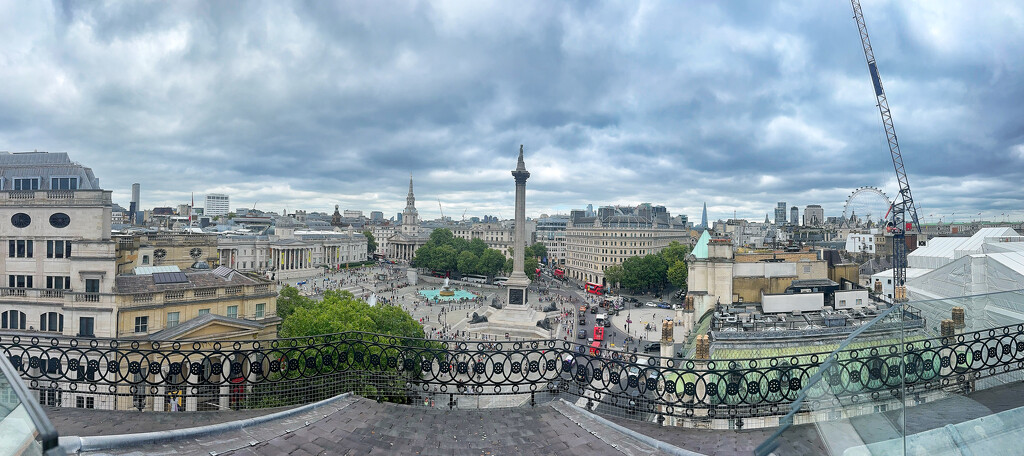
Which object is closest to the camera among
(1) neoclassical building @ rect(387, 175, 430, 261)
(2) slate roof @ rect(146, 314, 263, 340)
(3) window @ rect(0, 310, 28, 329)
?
(2) slate roof @ rect(146, 314, 263, 340)

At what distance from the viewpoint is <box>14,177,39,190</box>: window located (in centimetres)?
2691

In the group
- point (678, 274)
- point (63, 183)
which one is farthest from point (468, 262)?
point (63, 183)

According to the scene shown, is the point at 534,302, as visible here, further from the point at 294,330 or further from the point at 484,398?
the point at 294,330

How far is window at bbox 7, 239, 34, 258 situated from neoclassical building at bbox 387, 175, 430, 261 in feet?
367

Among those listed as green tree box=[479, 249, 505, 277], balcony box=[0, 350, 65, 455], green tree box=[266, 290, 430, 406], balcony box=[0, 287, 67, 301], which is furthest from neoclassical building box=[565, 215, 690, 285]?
balcony box=[0, 350, 65, 455]

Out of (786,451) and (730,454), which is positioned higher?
(786,451)

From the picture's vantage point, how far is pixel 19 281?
23.4 metres

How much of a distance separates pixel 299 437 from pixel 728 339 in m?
18.5

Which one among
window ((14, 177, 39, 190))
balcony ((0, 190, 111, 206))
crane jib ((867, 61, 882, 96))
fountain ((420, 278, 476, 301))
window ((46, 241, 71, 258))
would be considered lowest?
fountain ((420, 278, 476, 301))

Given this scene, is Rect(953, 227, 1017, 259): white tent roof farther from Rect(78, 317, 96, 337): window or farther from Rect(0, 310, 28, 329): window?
Rect(0, 310, 28, 329): window

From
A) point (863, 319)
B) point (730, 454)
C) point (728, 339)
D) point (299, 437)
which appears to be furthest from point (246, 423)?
point (863, 319)

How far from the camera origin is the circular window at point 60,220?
75.9 feet

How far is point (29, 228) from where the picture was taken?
2328 cm

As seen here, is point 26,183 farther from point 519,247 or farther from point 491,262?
point 491,262
